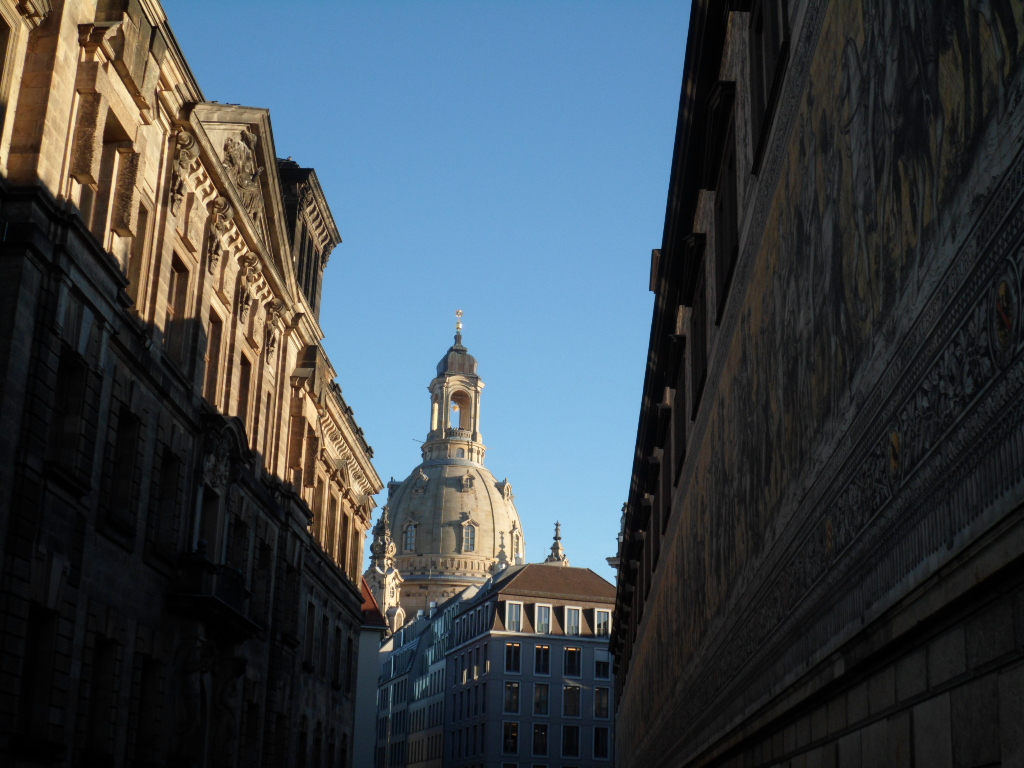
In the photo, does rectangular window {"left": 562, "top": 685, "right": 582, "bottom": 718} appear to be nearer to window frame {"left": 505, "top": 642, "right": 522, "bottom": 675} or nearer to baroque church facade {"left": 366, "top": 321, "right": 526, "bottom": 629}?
window frame {"left": 505, "top": 642, "right": 522, "bottom": 675}

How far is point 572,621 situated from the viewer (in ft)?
340

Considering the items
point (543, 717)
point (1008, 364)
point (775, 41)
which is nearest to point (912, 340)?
point (1008, 364)

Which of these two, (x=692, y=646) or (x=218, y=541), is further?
(x=218, y=541)

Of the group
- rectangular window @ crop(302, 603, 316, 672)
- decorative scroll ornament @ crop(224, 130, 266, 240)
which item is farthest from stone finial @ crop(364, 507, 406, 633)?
decorative scroll ornament @ crop(224, 130, 266, 240)

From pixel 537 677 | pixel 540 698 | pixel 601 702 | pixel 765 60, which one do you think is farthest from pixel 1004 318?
pixel 601 702

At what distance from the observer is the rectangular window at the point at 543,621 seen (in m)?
103

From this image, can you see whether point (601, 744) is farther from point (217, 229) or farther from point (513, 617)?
point (217, 229)

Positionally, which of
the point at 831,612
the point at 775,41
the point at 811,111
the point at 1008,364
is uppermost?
the point at 775,41

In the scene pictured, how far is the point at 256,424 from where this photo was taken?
115 ft

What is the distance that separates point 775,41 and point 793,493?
4840 mm

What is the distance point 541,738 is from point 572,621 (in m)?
10.1

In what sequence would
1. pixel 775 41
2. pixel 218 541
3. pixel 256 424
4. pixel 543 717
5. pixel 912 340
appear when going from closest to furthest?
1. pixel 912 340
2. pixel 775 41
3. pixel 218 541
4. pixel 256 424
5. pixel 543 717

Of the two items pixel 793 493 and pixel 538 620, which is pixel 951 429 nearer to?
pixel 793 493

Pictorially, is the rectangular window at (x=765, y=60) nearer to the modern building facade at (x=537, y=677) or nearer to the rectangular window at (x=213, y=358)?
the rectangular window at (x=213, y=358)
